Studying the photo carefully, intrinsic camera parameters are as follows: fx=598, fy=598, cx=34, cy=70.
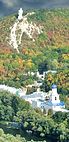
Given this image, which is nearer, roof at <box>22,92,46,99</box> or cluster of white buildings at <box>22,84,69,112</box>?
cluster of white buildings at <box>22,84,69,112</box>

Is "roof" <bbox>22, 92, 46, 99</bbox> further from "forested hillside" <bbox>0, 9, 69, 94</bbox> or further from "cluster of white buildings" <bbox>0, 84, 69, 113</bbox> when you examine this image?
"forested hillside" <bbox>0, 9, 69, 94</bbox>

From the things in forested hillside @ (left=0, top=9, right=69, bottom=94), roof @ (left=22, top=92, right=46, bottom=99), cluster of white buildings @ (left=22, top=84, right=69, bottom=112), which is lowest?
cluster of white buildings @ (left=22, top=84, right=69, bottom=112)

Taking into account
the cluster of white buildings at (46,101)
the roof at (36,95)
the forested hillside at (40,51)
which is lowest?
the cluster of white buildings at (46,101)

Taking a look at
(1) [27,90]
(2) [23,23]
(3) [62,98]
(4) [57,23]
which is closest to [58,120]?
(3) [62,98]

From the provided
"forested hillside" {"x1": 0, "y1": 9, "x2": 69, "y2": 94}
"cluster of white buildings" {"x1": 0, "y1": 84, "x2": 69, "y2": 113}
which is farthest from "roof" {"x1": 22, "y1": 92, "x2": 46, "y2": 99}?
"forested hillside" {"x1": 0, "y1": 9, "x2": 69, "y2": 94}

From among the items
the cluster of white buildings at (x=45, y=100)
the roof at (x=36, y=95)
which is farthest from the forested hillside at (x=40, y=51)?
the cluster of white buildings at (x=45, y=100)

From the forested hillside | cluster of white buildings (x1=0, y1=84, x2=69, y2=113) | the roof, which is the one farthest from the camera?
the forested hillside

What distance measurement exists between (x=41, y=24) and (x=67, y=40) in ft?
16.6

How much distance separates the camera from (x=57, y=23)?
301ft

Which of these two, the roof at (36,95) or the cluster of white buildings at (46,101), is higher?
the roof at (36,95)

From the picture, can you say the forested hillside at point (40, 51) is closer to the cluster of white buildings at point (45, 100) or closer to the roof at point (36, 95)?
the roof at point (36, 95)

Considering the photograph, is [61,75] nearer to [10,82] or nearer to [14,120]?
[10,82]

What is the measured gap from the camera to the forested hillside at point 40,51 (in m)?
56.9

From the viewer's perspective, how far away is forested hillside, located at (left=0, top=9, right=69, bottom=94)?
2241 inches
